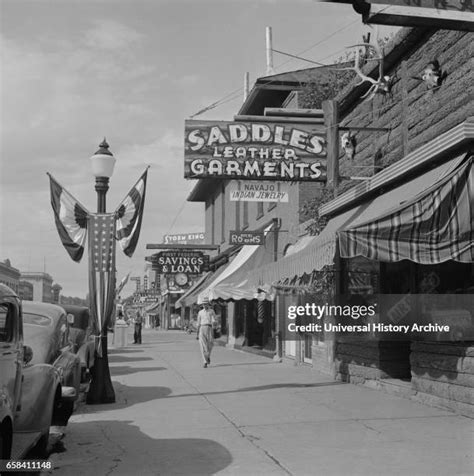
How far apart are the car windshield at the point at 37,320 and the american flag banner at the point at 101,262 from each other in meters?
1.26

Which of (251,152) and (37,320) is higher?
(251,152)

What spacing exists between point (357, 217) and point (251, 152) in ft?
7.59

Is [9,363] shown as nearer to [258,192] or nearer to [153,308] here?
[258,192]

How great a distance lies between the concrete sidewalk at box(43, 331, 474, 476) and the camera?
21.1 feet

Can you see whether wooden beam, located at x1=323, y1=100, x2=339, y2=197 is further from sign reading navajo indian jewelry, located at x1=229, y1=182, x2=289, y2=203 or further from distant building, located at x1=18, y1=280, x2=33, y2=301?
distant building, located at x1=18, y1=280, x2=33, y2=301

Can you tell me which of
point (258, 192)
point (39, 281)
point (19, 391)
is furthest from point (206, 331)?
point (39, 281)

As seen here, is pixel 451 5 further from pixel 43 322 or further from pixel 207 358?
pixel 207 358

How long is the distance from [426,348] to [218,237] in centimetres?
2574

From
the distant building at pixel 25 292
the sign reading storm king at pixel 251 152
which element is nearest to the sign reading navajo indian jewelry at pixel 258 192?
the sign reading storm king at pixel 251 152

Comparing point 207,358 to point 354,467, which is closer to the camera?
point 354,467

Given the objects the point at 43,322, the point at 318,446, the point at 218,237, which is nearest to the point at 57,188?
the point at 43,322

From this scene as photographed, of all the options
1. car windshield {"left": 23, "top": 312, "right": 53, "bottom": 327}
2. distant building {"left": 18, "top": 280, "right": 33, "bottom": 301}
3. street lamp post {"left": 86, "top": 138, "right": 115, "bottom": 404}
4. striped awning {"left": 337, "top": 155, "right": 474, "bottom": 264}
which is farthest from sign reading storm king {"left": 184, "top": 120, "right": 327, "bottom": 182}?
distant building {"left": 18, "top": 280, "right": 33, "bottom": 301}

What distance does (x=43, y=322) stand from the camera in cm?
1002

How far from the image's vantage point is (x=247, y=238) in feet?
69.4
